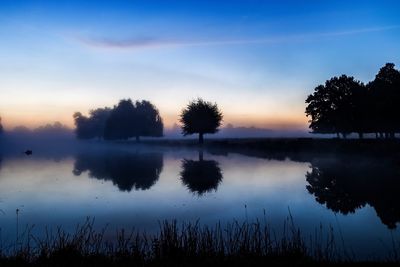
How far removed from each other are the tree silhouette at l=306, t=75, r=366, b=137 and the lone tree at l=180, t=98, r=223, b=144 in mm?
30239

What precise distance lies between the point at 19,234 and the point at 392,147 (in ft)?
164

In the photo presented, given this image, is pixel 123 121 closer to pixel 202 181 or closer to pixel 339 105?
pixel 339 105

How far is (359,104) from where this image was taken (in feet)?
229

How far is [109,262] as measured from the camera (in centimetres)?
1060

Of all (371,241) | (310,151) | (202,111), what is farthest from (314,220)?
(202,111)

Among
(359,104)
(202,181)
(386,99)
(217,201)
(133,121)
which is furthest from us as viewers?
(133,121)

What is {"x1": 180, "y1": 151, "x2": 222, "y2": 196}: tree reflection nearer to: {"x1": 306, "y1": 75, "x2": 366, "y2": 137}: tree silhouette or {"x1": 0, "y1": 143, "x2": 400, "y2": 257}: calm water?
{"x1": 0, "y1": 143, "x2": 400, "y2": 257}: calm water

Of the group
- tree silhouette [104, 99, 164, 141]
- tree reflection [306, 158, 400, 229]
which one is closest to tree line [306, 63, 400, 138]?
tree reflection [306, 158, 400, 229]

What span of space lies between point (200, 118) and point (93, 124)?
304ft

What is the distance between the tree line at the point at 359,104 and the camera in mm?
63331

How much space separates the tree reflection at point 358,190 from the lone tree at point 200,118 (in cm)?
6059

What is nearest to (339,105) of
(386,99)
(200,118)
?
(386,99)

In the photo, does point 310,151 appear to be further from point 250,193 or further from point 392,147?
point 250,193

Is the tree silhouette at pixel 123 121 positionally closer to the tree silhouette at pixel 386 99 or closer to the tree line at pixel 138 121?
the tree line at pixel 138 121
